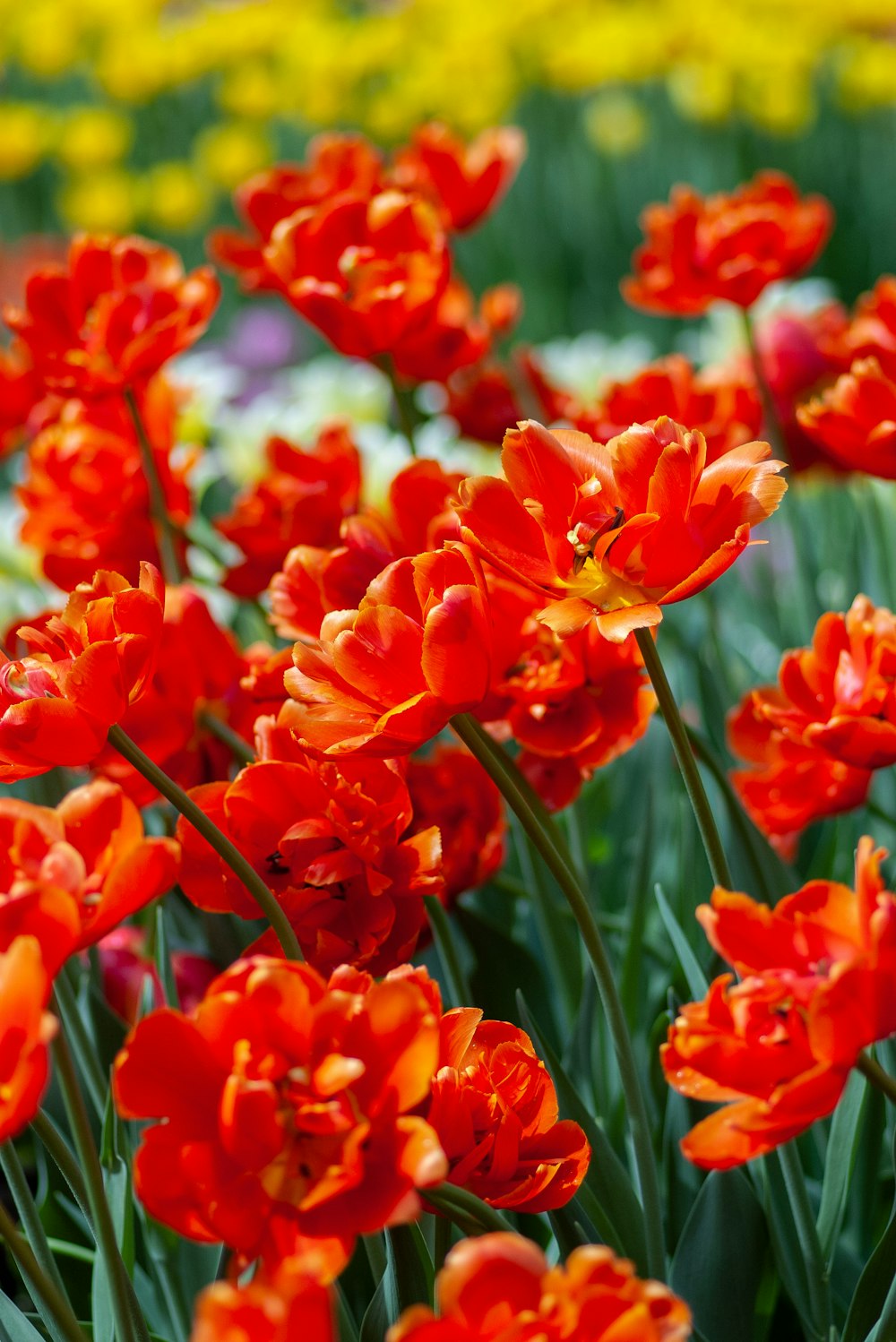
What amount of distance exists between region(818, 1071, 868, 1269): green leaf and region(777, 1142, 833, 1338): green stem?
0.06ft

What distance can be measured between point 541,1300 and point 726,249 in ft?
3.34

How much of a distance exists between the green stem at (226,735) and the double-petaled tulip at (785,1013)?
37 cm

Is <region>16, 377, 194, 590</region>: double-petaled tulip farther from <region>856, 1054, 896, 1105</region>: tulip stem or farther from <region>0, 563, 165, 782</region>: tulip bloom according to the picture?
<region>856, 1054, 896, 1105</region>: tulip stem

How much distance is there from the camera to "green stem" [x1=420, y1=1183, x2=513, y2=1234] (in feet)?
1.67

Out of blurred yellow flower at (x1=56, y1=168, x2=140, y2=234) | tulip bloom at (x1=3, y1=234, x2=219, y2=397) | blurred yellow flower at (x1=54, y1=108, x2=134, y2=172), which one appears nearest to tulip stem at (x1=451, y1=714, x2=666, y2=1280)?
tulip bloom at (x1=3, y1=234, x2=219, y2=397)

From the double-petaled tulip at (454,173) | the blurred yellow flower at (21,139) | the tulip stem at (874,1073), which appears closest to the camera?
the tulip stem at (874,1073)

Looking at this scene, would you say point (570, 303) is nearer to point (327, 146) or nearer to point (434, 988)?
point (327, 146)

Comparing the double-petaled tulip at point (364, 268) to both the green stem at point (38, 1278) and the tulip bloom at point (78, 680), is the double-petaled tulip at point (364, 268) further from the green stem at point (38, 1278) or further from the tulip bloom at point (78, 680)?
the green stem at point (38, 1278)

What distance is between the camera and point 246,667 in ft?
2.93

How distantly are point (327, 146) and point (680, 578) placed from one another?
2.70ft

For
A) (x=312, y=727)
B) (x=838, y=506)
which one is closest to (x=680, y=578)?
(x=312, y=727)

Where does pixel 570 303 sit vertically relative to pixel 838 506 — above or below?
below

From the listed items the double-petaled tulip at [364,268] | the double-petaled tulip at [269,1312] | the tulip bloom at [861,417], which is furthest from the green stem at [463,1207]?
the double-petaled tulip at [364,268]

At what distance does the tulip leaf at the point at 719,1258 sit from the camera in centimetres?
69
